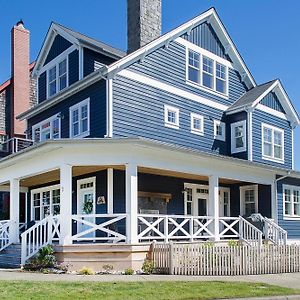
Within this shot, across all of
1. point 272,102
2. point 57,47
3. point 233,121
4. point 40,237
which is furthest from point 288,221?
point 57,47

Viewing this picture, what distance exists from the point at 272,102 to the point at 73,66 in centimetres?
1138

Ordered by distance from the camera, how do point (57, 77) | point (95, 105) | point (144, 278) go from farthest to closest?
1. point (57, 77)
2. point (95, 105)
3. point (144, 278)

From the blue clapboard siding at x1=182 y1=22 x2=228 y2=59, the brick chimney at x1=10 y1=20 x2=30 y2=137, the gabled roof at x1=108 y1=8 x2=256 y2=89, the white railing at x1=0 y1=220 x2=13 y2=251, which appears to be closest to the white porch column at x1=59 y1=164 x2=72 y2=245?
the white railing at x1=0 y1=220 x2=13 y2=251

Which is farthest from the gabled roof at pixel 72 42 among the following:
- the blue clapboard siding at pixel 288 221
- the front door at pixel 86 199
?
the blue clapboard siding at pixel 288 221

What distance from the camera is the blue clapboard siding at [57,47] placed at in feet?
79.1

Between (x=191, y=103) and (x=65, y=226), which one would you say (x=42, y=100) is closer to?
(x=191, y=103)

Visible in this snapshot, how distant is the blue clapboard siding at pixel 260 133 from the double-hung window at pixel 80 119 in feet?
29.8

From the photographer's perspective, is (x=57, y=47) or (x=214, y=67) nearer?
(x=57, y=47)

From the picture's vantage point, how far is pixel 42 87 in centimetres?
2605

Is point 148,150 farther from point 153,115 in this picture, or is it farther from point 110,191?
point 153,115

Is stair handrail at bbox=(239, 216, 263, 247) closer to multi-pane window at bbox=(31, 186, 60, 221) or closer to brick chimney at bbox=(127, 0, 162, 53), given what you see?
multi-pane window at bbox=(31, 186, 60, 221)

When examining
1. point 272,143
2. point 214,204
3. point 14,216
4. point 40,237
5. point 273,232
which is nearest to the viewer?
point 40,237

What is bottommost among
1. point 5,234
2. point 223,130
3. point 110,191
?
point 5,234

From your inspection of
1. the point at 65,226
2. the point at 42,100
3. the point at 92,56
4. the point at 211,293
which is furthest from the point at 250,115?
the point at 211,293
